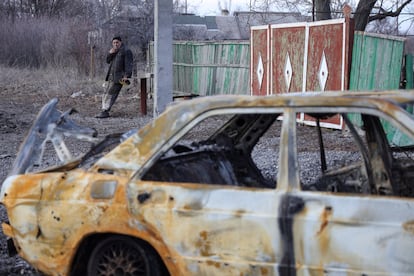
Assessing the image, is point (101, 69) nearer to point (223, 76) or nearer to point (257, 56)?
point (223, 76)

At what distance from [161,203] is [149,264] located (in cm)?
40

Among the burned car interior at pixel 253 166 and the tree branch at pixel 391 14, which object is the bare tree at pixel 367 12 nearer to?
the tree branch at pixel 391 14

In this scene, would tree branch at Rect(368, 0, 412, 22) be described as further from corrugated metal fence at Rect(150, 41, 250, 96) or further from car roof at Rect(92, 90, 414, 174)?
car roof at Rect(92, 90, 414, 174)

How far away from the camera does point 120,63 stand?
14.4 metres

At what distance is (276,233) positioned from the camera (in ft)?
11.1

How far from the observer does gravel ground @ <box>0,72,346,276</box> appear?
615 centimetres

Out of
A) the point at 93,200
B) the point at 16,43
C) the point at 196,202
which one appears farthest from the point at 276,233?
the point at 16,43

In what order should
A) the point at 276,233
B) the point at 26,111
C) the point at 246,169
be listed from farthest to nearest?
the point at 26,111
the point at 246,169
the point at 276,233

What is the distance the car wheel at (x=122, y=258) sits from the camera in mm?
3703

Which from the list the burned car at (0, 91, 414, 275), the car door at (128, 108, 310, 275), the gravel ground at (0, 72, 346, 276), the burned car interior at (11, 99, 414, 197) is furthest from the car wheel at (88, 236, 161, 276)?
the gravel ground at (0, 72, 346, 276)

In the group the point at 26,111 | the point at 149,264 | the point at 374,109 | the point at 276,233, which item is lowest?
the point at 26,111

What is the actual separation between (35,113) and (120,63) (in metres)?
2.83

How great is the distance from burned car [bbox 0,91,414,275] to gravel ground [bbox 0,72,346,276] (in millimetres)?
1094

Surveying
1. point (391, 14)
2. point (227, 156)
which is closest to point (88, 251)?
point (227, 156)
